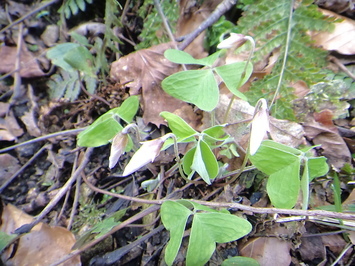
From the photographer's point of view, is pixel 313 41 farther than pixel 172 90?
Yes

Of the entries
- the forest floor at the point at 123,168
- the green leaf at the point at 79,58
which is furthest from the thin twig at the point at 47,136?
the green leaf at the point at 79,58

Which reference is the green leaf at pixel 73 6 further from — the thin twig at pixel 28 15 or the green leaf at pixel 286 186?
the green leaf at pixel 286 186

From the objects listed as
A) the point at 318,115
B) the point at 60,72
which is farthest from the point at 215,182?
the point at 60,72

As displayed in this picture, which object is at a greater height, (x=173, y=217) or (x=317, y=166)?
(x=173, y=217)

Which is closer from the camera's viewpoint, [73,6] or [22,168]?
[22,168]

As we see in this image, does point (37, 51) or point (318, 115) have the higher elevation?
point (37, 51)

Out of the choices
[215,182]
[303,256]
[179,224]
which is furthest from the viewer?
[215,182]

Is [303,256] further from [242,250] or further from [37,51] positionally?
[37,51]

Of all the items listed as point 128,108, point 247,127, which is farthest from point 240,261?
point 128,108

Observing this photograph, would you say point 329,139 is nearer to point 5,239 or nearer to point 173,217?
point 173,217
